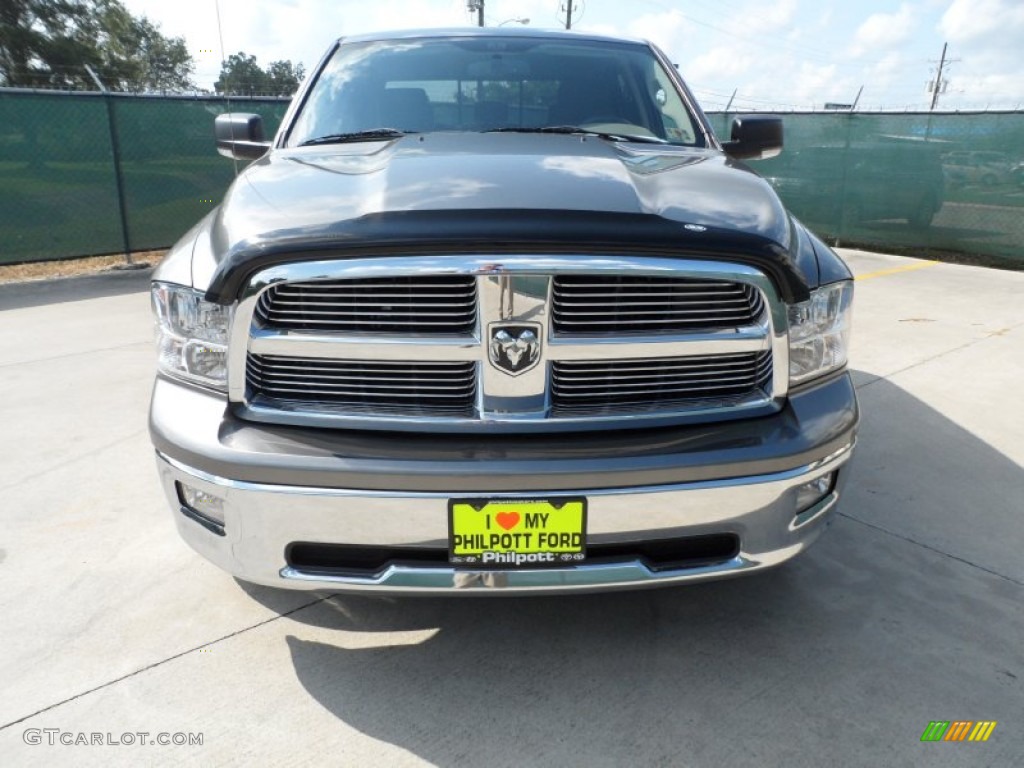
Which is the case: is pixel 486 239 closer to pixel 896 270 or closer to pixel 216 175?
pixel 896 270

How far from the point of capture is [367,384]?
202 centimetres

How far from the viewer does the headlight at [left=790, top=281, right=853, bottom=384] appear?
214 cm

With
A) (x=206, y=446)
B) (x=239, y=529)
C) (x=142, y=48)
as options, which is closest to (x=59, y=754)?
(x=239, y=529)

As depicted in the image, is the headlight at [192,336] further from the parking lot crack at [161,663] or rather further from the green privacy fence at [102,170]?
the green privacy fence at [102,170]

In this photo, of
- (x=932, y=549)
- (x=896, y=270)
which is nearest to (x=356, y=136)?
(x=932, y=549)

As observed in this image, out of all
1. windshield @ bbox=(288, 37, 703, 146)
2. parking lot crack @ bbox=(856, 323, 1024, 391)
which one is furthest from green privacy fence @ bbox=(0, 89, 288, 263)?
parking lot crack @ bbox=(856, 323, 1024, 391)

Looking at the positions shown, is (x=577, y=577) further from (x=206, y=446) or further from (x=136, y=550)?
(x=136, y=550)

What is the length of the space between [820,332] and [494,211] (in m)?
0.96

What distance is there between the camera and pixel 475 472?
1.87m

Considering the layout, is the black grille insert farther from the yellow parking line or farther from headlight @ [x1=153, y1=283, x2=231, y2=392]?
the yellow parking line

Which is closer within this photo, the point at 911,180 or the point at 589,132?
the point at 589,132

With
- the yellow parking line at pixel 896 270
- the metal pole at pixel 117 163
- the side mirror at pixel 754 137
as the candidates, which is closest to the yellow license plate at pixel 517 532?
the side mirror at pixel 754 137

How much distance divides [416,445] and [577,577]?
513 millimetres

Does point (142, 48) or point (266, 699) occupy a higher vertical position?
point (142, 48)
